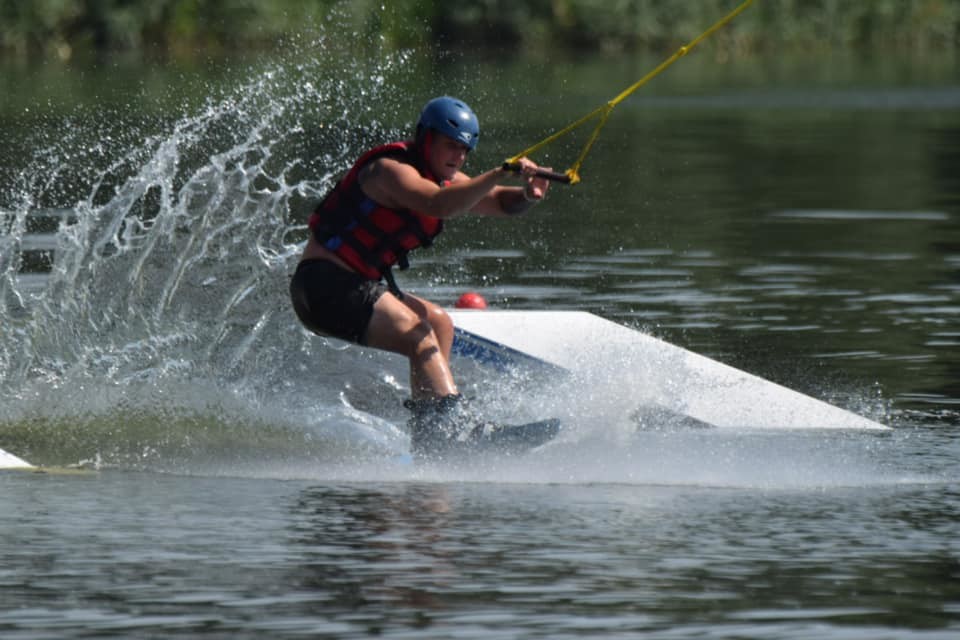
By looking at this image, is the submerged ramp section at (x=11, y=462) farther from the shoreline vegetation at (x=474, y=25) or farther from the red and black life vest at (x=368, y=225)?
the shoreline vegetation at (x=474, y=25)

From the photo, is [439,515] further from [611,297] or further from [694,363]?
[611,297]

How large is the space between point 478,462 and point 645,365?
68.5 inches

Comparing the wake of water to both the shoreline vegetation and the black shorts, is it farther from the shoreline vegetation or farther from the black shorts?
the shoreline vegetation

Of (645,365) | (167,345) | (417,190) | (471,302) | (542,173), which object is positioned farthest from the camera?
(471,302)

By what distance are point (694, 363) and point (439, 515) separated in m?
3.19

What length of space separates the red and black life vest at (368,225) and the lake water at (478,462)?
0.93m

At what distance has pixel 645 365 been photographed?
36.3 feet

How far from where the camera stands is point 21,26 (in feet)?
177

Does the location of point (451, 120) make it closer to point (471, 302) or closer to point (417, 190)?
point (417, 190)

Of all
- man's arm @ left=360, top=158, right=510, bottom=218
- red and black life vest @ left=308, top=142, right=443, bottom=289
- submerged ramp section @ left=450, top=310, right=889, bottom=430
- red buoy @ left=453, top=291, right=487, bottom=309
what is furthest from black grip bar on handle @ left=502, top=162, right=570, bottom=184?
red buoy @ left=453, top=291, right=487, bottom=309

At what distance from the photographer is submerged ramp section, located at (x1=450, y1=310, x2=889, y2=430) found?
10789 millimetres

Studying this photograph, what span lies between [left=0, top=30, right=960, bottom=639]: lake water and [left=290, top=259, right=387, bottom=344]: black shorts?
631mm

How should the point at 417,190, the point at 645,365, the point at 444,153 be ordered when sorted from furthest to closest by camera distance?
the point at 645,365
the point at 444,153
the point at 417,190

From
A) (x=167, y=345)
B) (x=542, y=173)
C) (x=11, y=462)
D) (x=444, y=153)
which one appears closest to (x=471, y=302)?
(x=167, y=345)
